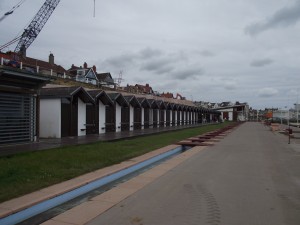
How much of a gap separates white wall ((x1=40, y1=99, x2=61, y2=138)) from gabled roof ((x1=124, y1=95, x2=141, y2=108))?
11248mm

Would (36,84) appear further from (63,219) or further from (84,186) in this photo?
(63,219)

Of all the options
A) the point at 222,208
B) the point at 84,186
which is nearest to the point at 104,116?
the point at 84,186

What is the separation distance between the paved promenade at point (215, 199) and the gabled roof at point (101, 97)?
16128 millimetres

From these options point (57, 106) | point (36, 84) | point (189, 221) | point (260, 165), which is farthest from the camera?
point (57, 106)

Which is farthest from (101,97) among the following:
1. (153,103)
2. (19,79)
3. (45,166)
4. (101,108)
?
(45,166)

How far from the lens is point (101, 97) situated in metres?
29.3

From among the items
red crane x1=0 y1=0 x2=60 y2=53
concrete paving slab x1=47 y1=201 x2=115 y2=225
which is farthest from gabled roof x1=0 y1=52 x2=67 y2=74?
concrete paving slab x1=47 y1=201 x2=115 y2=225

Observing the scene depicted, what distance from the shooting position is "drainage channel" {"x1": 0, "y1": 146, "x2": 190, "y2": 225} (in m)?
6.49

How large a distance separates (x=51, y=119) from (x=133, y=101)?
13.3 metres

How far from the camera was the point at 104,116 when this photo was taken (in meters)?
30.3

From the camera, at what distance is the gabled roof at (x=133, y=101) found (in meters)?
34.9

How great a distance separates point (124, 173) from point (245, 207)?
496 centimetres

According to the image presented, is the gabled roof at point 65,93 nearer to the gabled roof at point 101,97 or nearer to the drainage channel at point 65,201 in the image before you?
the gabled roof at point 101,97

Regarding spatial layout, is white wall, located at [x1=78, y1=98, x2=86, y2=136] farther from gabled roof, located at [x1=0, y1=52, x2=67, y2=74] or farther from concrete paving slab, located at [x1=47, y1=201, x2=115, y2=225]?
concrete paving slab, located at [x1=47, y1=201, x2=115, y2=225]
